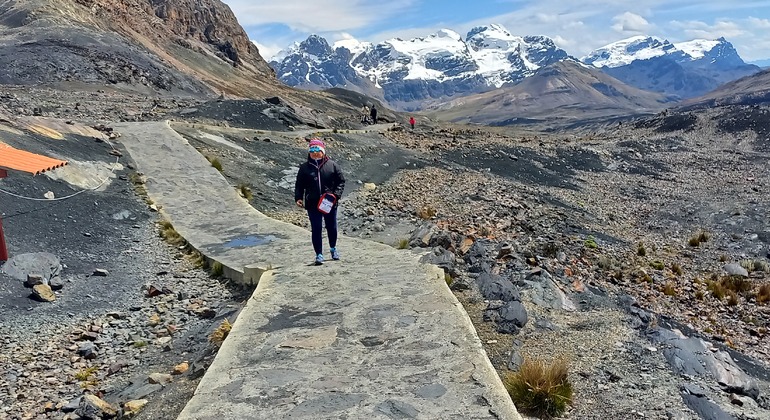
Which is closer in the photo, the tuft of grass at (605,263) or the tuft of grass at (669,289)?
the tuft of grass at (669,289)

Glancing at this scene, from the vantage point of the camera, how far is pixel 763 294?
13398mm

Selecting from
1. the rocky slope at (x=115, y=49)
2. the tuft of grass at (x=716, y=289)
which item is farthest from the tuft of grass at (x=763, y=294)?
the rocky slope at (x=115, y=49)

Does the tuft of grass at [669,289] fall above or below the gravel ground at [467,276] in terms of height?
below

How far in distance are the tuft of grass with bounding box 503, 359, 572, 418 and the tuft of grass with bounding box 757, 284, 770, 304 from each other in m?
9.78

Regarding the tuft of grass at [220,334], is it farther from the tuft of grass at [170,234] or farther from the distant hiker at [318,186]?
the tuft of grass at [170,234]

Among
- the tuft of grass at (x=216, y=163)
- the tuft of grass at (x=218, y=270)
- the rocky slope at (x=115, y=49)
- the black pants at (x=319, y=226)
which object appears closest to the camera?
the black pants at (x=319, y=226)

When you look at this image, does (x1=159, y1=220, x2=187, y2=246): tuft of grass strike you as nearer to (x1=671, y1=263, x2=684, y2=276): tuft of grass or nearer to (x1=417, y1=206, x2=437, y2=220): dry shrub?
(x1=417, y1=206, x2=437, y2=220): dry shrub

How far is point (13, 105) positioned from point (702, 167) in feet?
134

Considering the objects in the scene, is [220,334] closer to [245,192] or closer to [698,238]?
[245,192]

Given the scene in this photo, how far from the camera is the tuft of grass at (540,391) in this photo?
5590mm

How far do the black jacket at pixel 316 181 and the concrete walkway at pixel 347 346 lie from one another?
1.09m

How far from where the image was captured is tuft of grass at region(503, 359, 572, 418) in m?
5.59

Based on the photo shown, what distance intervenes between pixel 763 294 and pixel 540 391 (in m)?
10.5

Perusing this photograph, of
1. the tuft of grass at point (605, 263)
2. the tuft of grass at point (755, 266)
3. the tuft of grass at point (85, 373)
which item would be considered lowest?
the tuft of grass at point (755, 266)
